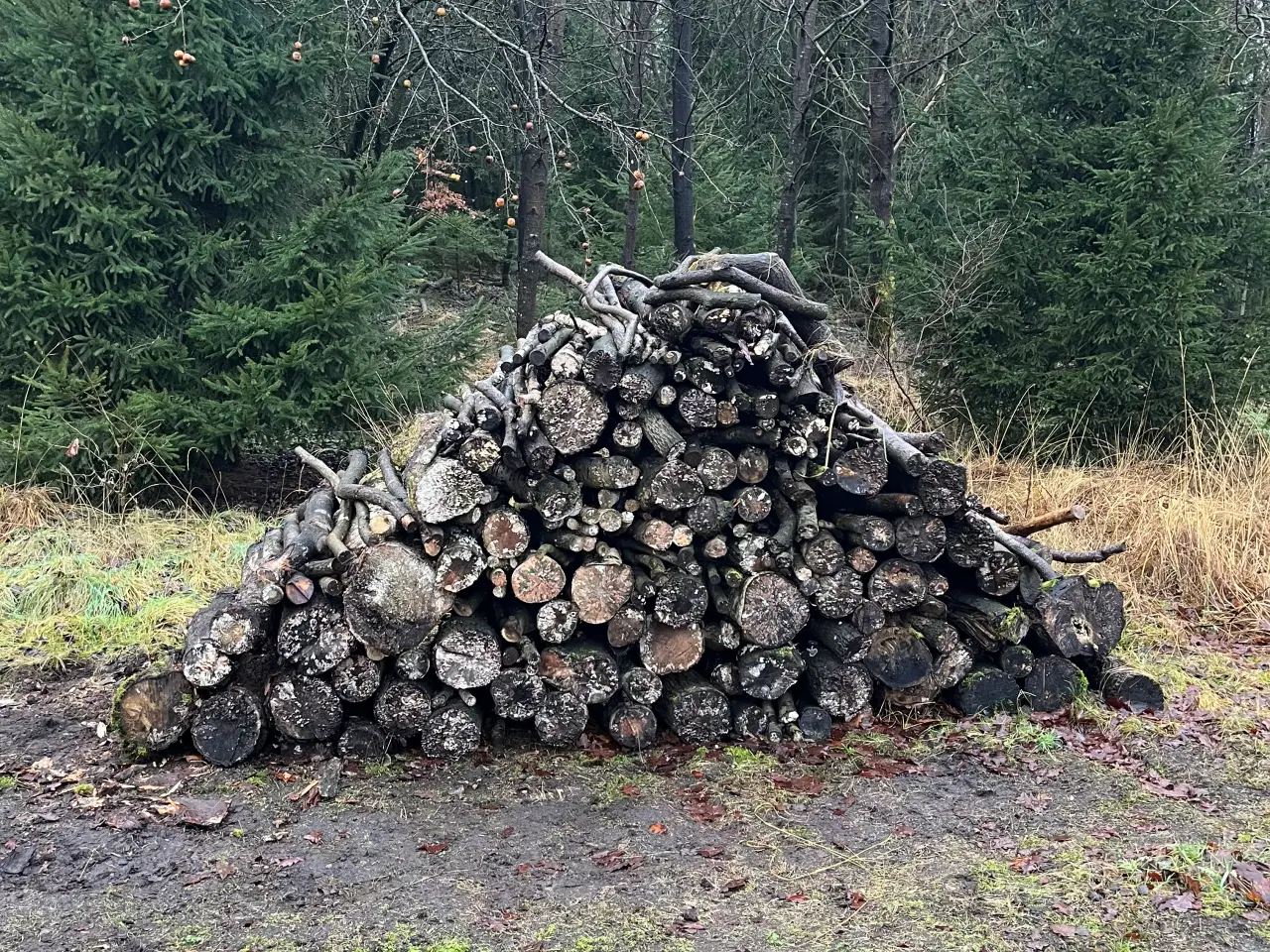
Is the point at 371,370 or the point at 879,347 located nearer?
the point at 371,370

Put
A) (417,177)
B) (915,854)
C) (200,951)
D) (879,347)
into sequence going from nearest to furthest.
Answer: (200,951) → (915,854) → (879,347) → (417,177)

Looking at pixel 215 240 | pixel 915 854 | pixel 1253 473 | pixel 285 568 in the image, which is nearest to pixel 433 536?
pixel 285 568

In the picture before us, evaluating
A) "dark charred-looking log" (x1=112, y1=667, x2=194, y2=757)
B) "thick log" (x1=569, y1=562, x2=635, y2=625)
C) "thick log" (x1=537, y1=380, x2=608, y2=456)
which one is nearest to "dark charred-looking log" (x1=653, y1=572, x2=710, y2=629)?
"thick log" (x1=569, y1=562, x2=635, y2=625)

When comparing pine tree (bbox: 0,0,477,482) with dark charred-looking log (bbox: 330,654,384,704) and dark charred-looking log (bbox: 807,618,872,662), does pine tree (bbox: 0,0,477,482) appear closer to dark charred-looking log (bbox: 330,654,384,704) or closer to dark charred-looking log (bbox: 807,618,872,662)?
dark charred-looking log (bbox: 330,654,384,704)

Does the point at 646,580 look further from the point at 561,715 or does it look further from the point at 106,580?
the point at 106,580

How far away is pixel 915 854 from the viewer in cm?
352

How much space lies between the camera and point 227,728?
4121 millimetres

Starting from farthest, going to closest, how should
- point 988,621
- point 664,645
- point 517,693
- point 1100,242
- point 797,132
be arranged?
point 797,132, point 1100,242, point 988,621, point 664,645, point 517,693

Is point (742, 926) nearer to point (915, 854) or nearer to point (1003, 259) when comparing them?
point (915, 854)

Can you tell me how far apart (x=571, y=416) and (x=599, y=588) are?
74 cm

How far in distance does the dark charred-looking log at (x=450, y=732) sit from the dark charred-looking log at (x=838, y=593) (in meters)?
1.59

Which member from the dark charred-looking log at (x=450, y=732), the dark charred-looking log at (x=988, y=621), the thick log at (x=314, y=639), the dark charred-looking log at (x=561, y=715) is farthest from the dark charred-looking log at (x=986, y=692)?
the thick log at (x=314, y=639)

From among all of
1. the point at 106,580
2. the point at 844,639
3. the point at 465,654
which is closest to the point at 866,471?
the point at 844,639

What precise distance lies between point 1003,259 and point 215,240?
6441 millimetres
